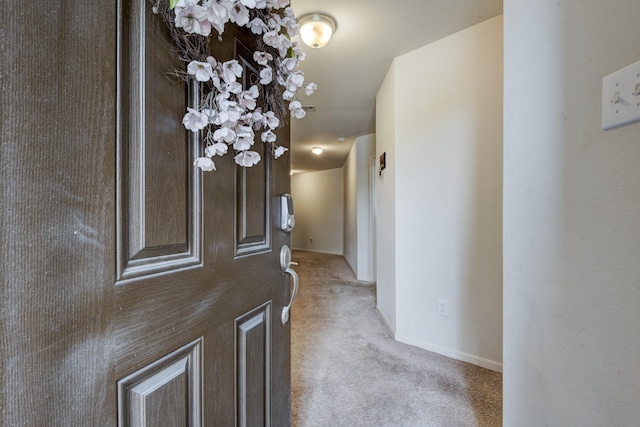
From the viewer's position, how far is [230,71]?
59 centimetres

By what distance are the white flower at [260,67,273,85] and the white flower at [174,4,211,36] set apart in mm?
227

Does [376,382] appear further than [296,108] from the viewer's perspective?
Yes

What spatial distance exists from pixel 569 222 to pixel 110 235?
105cm

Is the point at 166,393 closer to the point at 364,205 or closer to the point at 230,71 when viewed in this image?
the point at 230,71

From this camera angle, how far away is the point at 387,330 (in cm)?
251

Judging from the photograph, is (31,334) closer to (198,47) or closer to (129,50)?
(129,50)

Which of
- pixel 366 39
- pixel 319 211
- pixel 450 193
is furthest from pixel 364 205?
pixel 319 211

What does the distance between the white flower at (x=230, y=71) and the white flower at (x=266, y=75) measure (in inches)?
6.0

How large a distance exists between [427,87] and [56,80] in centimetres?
228

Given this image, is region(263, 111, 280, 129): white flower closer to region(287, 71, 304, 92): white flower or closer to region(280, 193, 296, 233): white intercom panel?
region(287, 71, 304, 92): white flower

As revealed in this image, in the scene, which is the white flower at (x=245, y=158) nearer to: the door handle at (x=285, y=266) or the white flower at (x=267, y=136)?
the white flower at (x=267, y=136)

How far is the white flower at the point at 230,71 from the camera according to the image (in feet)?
1.92

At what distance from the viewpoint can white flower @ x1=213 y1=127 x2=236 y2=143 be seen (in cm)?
57

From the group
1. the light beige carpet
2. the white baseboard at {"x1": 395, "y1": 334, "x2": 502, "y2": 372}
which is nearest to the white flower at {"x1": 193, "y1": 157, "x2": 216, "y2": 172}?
the light beige carpet
